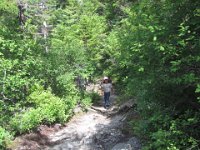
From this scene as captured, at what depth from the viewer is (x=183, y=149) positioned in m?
7.92

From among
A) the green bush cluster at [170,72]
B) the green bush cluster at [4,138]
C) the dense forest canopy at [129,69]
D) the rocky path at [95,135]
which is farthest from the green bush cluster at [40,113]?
the green bush cluster at [170,72]

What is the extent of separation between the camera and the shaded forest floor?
12.3 metres

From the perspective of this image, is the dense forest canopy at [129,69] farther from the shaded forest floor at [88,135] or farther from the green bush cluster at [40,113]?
the shaded forest floor at [88,135]

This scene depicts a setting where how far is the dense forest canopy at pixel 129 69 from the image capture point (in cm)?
801

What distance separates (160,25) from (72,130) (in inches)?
333

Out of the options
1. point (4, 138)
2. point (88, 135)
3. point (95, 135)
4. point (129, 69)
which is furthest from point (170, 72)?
point (4, 138)

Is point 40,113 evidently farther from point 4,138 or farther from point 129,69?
point 129,69

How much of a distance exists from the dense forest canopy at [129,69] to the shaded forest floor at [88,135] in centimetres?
52

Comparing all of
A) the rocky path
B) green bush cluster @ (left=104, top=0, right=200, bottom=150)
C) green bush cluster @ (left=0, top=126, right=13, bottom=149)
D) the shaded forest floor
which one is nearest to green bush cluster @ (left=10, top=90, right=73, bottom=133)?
the shaded forest floor

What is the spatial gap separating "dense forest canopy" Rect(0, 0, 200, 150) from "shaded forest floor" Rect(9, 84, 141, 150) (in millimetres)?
525

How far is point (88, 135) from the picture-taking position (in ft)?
45.4

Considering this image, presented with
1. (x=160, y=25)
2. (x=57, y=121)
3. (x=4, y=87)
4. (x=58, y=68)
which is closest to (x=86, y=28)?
(x=58, y=68)

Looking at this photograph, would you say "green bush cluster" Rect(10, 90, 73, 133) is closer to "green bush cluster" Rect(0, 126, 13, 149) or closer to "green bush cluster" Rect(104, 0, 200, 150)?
"green bush cluster" Rect(0, 126, 13, 149)

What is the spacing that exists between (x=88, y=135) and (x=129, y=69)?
351cm
